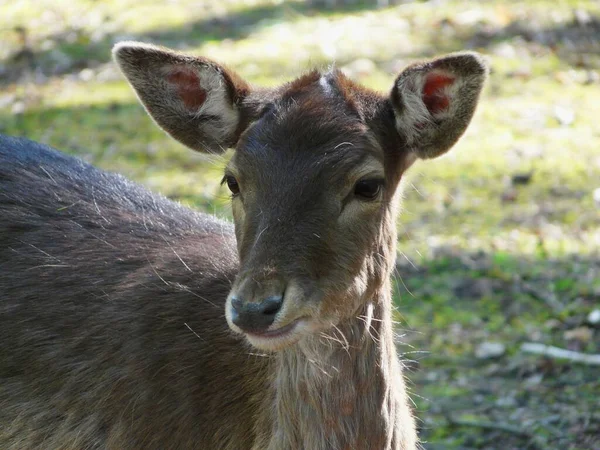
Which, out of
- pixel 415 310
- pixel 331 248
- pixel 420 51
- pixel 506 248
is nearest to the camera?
pixel 331 248

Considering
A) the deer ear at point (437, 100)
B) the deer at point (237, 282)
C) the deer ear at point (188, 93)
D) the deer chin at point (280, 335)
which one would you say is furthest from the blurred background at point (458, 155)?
the deer chin at point (280, 335)

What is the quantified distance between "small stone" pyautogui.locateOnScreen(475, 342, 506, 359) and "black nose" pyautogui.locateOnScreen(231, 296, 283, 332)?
3262mm

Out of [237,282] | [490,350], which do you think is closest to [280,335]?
[237,282]

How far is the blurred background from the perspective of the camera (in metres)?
6.58

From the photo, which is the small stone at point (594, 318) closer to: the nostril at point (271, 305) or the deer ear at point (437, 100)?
the deer ear at point (437, 100)

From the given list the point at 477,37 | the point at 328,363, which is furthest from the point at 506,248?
the point at 477,37

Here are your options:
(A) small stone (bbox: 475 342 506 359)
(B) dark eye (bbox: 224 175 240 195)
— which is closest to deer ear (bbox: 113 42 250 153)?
(B) dark eye (bbox: 224 175 240 195)

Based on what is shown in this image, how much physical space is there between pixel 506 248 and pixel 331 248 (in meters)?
4.12

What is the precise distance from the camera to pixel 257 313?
390 cm

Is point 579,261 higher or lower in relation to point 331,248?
lower

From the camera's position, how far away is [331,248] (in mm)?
4223

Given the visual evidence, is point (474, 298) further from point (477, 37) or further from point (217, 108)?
point (477, 37)

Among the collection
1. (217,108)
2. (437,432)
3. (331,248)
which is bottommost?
(437,432)

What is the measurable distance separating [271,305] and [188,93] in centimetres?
141
